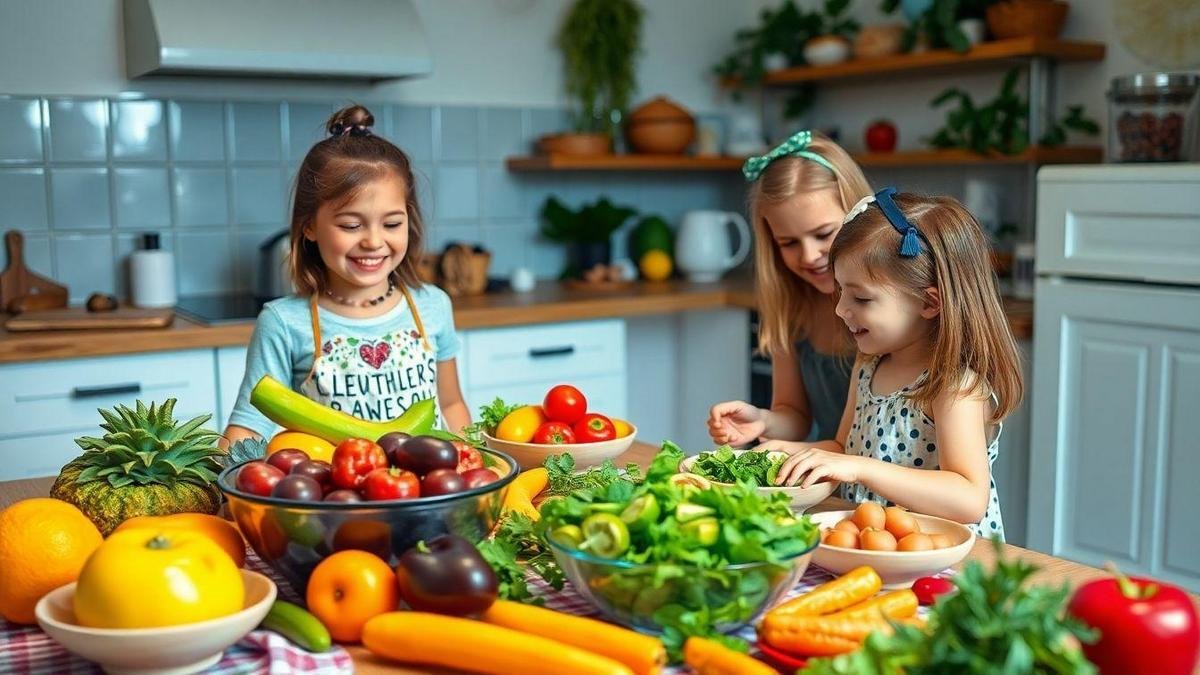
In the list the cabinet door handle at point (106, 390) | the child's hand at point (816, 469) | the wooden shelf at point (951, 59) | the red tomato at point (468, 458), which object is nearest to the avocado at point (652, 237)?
the wooden shelf at point (951, 59)

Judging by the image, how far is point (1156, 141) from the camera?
8.89 feet

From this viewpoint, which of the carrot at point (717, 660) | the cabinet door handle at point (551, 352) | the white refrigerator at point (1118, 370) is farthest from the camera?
the cabinet door handle at point (551, 352)

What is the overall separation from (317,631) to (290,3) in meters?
2.36

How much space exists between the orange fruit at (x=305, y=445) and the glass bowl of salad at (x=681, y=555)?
38 centimetres

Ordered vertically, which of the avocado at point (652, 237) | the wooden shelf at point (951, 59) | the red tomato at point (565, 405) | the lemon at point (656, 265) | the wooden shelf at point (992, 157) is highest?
the wooden shelf at point (951, 59)

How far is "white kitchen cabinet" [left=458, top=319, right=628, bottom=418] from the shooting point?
3104 mm

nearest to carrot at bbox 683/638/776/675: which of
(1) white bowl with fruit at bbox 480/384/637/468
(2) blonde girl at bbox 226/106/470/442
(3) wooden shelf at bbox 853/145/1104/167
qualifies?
(1) white bowl with fruit at bbox 480/384/637/468

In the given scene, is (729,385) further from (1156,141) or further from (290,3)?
(290,3)

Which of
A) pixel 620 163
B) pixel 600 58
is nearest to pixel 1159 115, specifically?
pixel 620 163

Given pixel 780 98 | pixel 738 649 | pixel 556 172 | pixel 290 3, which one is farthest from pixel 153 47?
pixel 738 649

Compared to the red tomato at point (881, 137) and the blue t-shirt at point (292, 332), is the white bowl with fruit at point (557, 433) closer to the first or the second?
the blue t-shirt at point (292, 332)

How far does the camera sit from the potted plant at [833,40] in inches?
145

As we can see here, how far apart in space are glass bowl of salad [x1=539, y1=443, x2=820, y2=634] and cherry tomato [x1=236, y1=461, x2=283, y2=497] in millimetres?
263

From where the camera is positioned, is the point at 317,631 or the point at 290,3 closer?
the point at 317,631
